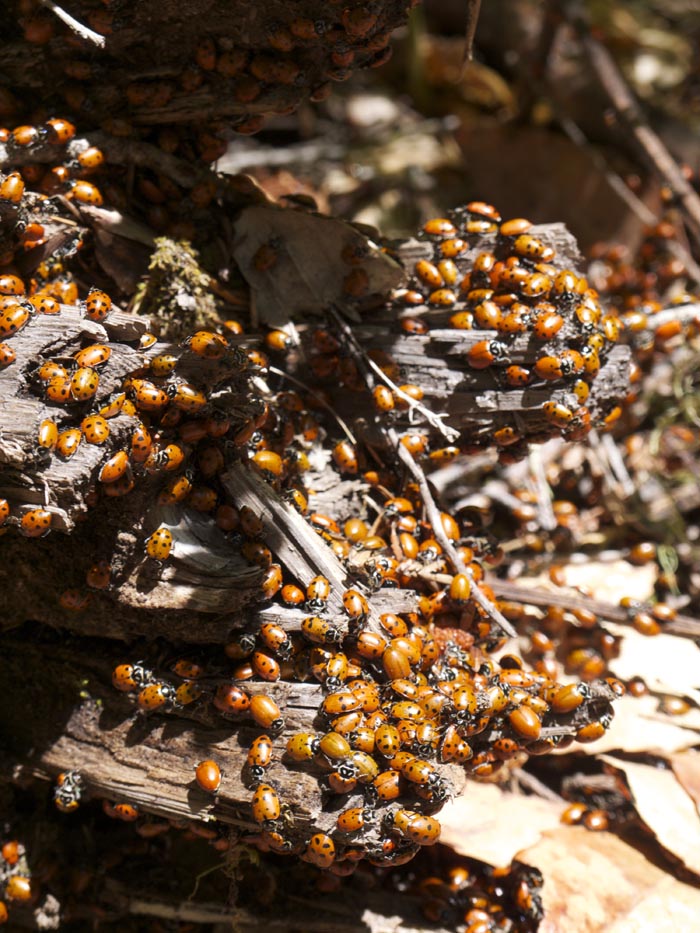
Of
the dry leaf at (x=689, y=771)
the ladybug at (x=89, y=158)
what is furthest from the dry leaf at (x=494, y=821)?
the ladybug at (x=89, y=158)

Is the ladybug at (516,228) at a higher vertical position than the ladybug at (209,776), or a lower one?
higher

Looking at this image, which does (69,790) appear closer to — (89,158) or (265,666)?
(265,666)

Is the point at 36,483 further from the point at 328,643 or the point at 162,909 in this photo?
the point at 162,909

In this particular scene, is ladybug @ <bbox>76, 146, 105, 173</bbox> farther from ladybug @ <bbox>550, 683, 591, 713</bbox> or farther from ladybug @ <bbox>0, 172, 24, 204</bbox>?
ladybug @ <bbox>550, 683, 591, 713</bbox>

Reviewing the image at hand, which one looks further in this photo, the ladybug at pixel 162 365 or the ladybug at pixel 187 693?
the ladybug at pixel 187 693

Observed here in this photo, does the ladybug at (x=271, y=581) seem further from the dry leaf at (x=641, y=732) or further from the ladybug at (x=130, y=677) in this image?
the dry leaf at (x=641, y=732)

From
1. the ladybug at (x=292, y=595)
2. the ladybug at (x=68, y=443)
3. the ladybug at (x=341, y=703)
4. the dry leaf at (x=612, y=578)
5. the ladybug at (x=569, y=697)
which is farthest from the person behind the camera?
the dry leaf at (x=612, y=578)

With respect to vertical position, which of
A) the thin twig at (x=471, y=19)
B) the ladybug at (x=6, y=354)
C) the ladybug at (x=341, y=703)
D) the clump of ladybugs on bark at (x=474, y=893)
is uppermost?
the thin twig at (x=471, y=19)
